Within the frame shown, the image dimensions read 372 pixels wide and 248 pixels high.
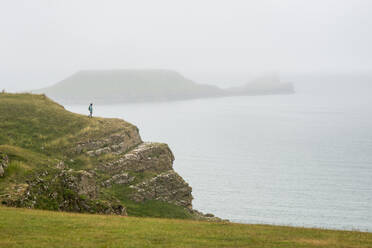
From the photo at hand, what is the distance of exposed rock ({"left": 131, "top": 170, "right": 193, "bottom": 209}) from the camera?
53281 millimetres

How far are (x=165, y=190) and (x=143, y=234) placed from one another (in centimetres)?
3088

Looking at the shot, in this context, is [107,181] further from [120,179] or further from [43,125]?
[43,125]

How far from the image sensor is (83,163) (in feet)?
175

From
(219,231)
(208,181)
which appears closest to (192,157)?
(208,181)

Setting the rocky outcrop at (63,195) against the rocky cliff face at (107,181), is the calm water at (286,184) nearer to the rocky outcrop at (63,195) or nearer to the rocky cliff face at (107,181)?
the rocky cliff face at (107,181)

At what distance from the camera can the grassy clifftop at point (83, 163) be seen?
39.9 metres

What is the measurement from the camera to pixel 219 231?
27.8 metres

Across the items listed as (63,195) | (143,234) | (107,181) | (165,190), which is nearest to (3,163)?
(63,195)

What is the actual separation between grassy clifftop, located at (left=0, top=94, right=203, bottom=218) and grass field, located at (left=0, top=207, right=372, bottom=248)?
925cm

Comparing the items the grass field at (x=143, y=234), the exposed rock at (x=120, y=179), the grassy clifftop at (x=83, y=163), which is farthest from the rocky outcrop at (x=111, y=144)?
the grass field at (x=143, y=234)

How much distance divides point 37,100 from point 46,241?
46740 mm

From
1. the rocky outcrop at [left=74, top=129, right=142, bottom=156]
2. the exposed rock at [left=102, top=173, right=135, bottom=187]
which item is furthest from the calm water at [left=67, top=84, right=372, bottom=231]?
the exposed rock at [left=102, top=173, right=135, bottom=187]

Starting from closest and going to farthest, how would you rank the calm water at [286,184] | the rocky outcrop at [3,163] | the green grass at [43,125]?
the rocky outcrop at [3,163]
the green grass at [43,125]
the calm water at [286,184]

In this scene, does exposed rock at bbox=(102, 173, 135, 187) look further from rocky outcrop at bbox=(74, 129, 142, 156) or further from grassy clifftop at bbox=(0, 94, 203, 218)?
rocky outcrop at bbox=(74, 129, 142, 156)
